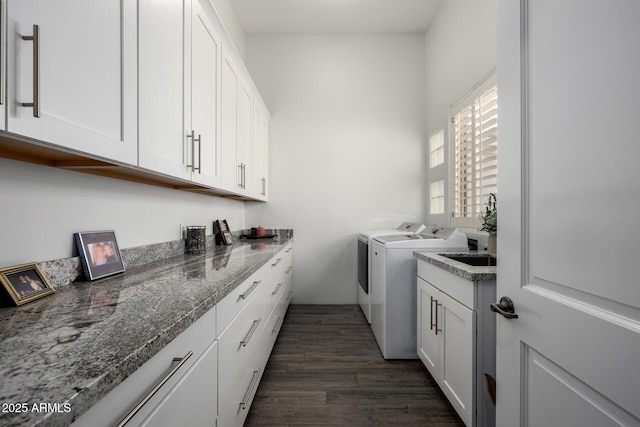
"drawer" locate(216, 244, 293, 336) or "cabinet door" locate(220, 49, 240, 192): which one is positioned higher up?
"cabinet door" locate(220, 49, 240, 192)

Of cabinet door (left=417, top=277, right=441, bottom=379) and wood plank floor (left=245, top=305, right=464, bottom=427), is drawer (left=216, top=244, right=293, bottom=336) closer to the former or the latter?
wood plank floor (left=245, top=305, right=464, bottom=427)

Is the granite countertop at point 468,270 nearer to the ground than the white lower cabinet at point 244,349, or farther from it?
farther from it

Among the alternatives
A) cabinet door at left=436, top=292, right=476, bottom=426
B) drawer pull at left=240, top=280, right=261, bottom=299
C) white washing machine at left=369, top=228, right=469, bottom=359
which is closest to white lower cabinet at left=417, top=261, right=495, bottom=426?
cabinet door at left=436, top=292, right=476, bottom=426

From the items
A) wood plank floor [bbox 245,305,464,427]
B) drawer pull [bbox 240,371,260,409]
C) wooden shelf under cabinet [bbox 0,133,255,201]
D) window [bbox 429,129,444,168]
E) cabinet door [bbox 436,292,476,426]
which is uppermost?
window [bbox 429,129,444,168]

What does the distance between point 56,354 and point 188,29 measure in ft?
4.93

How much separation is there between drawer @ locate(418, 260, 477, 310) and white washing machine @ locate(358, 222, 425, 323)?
85 cm

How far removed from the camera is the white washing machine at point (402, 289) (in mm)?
2254

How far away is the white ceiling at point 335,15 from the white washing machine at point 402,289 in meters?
2.41

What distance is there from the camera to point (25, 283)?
0.89m

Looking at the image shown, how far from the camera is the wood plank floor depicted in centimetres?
160

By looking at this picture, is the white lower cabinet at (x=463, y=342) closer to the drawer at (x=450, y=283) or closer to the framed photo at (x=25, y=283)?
the drawer at (x=450, y=283)

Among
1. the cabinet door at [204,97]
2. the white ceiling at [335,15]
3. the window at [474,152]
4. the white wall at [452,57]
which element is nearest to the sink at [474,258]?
the window at [474,152]

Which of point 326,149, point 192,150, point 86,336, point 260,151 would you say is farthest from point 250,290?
point 326,149

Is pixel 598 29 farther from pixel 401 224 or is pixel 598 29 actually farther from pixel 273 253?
pixel 401 224
